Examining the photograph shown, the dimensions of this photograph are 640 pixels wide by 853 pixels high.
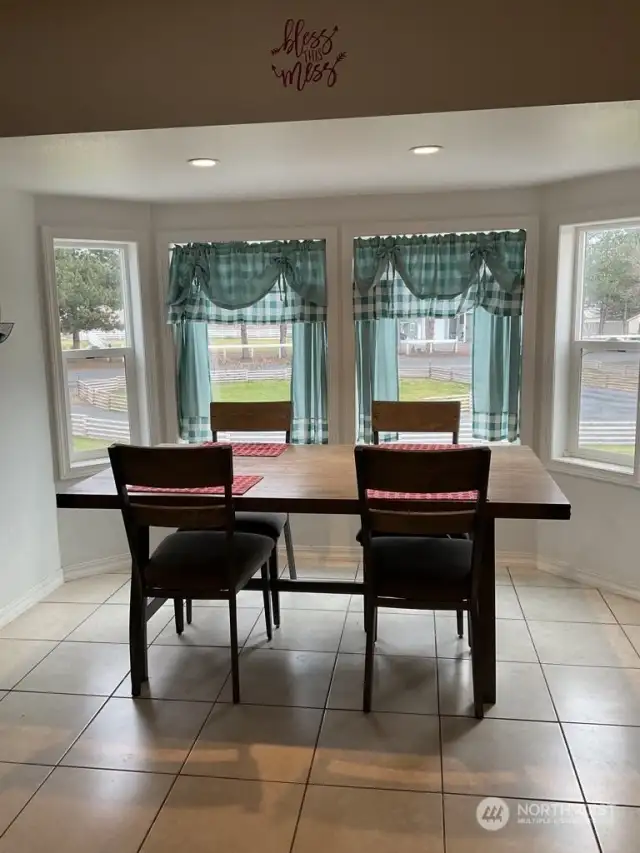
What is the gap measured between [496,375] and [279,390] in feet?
4.19

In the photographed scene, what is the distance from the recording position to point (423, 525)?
226 centimetres

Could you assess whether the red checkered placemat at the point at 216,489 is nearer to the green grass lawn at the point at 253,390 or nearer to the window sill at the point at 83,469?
the window sill at the point at 83,469

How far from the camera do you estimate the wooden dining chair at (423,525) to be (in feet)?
7.05

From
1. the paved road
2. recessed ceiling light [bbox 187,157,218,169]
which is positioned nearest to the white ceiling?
recessed ceiling light [bbox 187,157,218,169]

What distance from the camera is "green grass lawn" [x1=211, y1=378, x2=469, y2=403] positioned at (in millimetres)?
3922

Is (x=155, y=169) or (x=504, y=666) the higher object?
(x=155, y=169)

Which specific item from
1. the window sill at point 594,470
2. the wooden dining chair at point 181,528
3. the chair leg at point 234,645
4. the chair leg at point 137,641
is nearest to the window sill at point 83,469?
the wooden dining chair at point 181,528

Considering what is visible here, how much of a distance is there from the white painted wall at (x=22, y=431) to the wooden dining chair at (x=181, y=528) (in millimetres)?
1073

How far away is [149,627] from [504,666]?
5.37 feet

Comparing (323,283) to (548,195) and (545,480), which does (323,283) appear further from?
(545,480)

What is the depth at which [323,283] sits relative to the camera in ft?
12.6

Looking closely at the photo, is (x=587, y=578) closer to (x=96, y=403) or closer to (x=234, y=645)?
(x=234, y=645)

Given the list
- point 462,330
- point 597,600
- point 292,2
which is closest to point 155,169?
point 292,2

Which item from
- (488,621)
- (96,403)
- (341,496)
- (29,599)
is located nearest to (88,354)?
(96,403)
